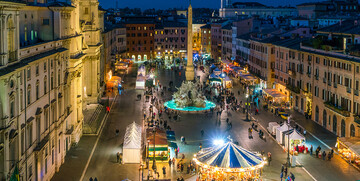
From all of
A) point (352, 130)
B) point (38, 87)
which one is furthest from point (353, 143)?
point (38, 87)

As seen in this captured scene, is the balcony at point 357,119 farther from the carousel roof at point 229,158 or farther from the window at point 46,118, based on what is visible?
the window at point 46,118

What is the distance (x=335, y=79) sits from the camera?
5194cm

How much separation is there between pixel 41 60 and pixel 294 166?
2119 centimetres

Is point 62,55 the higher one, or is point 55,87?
point 62,55

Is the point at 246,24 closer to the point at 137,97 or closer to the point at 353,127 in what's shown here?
the point at 137,97

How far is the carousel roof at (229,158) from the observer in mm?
32219

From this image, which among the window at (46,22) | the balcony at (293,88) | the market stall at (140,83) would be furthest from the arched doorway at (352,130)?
the market stall at (140,83)

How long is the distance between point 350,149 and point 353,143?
1110 mm

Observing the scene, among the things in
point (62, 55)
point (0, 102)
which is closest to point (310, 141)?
point (62, 55)

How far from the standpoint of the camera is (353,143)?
135ft

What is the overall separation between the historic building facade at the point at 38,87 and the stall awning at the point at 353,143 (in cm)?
2319

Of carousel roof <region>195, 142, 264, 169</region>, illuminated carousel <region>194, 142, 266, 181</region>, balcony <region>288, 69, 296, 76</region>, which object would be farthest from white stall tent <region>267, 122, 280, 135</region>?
balcony <region>288, 69, 296, 76</region>

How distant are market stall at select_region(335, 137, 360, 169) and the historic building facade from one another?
23199mm

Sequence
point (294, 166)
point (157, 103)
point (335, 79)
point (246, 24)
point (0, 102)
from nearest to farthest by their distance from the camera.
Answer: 1. point (0, 102)
2. point (294, 166)
3. point (335, 79)
4. point (157, 103)
5. point (246, 24)
